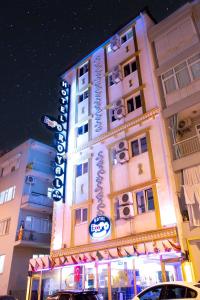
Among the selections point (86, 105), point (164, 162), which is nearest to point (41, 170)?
point (86, 105)

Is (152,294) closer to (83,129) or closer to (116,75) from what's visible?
(83,129)

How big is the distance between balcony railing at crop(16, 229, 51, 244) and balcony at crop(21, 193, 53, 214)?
2.18 meters

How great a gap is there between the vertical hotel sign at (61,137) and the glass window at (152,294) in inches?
501

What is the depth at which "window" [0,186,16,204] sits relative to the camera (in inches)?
1126

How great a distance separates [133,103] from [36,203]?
13.6 metres

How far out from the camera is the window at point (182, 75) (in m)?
17.9

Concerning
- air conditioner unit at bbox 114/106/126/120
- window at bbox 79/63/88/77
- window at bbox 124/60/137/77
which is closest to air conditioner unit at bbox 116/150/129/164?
air conditioner unit at bbox 114/106/126/120

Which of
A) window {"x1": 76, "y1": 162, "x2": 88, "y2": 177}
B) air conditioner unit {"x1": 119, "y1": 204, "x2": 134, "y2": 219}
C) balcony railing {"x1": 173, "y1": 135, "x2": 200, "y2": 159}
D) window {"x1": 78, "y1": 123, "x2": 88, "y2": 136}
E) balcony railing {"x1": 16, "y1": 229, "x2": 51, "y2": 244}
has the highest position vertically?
window {"x1": 78, "y1": 123, "x2": 88, "y2": 136}

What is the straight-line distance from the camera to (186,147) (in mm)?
17109

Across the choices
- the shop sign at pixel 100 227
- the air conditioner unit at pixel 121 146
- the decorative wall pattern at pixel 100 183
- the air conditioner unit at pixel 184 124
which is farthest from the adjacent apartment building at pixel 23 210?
the air conditioner unit at pixel 184 124

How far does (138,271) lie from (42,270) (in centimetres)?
728

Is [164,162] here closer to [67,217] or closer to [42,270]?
[67,217]

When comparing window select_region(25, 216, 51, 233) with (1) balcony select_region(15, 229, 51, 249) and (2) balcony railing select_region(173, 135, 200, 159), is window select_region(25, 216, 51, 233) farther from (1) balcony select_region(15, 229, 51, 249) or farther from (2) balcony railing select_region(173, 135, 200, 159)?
(2) balcony railing select_region(173, 135, 200, 159)

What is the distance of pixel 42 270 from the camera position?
19.5 meters
